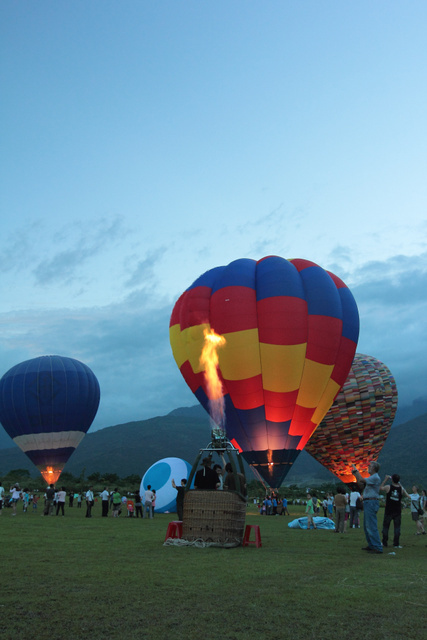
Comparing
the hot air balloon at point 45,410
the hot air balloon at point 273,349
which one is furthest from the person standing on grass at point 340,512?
the hot air balloon at point 45,410

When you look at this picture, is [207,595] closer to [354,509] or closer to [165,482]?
[354,509]

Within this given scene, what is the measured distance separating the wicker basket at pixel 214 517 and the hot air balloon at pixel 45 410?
100ft

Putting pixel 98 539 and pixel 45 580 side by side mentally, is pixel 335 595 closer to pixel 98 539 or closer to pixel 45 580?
pixel 45 580

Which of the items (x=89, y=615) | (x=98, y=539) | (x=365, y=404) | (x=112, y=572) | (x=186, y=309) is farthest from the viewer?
(x=365, y=404)

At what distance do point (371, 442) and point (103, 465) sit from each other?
159 meters

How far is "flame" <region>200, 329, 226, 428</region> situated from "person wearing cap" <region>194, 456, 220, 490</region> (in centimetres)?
1447

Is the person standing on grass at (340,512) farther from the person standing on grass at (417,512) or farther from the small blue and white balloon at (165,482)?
the small blue and white balloon at (165,482)

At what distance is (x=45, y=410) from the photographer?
38031 mm

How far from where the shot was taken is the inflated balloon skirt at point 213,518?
30.7 feet

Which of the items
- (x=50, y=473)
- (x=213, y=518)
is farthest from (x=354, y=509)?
(x=50, y=473)

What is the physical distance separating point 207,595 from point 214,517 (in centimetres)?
445

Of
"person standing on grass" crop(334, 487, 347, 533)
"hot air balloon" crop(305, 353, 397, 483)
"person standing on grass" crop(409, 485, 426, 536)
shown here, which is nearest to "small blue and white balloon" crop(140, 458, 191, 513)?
"person standing on grass" crop(334, 487, 347, 533)

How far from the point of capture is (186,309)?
26516 mm

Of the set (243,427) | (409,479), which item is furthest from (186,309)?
(409,479)
